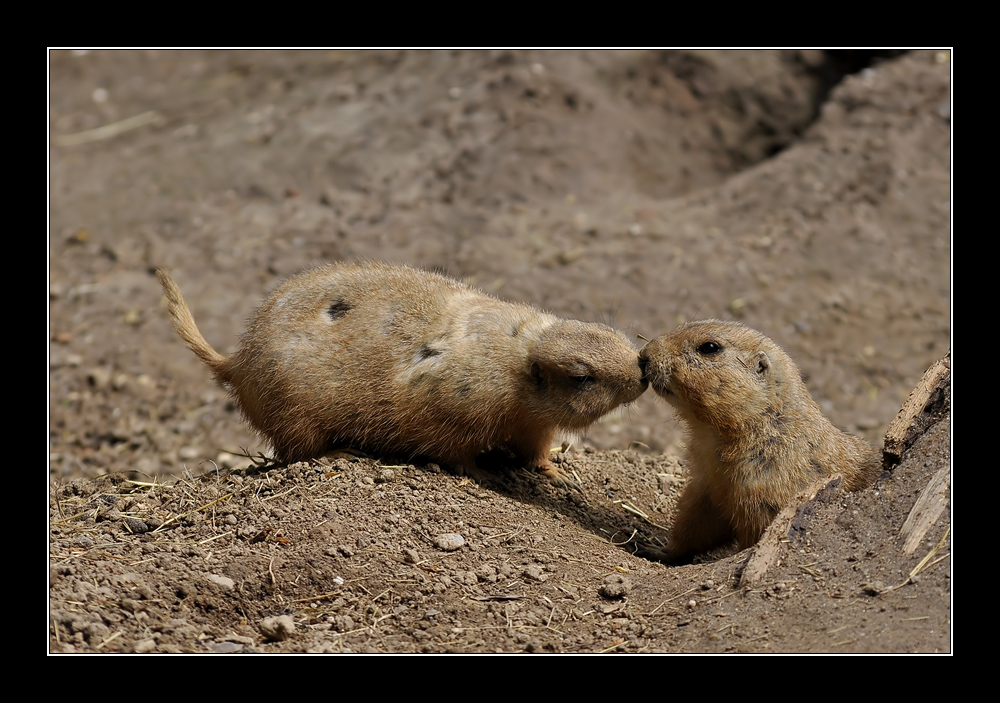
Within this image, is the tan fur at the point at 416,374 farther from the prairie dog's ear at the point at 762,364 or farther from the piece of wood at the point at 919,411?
the piece of wood at the point at 919,411

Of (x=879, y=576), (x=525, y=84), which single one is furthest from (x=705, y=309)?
(x=879, y=576)

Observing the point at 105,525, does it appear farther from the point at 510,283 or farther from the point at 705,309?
the point at 705,309

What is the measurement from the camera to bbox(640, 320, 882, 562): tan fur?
584cm

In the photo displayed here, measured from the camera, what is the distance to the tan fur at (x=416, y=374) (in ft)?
20.0

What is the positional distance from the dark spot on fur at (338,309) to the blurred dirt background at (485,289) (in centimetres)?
103

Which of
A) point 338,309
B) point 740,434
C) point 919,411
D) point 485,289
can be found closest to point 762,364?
point 740,434

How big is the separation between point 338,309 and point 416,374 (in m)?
0.72

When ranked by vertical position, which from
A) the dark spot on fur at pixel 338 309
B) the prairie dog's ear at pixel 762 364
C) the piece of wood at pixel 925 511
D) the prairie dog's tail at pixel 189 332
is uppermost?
the dark spot on fur at pixel 338 309

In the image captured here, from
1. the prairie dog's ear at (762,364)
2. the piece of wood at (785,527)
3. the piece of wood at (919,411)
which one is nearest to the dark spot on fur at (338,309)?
the prairie dog's ear at (762,364)

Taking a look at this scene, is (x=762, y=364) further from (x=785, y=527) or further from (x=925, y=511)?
(x=925, y=511)

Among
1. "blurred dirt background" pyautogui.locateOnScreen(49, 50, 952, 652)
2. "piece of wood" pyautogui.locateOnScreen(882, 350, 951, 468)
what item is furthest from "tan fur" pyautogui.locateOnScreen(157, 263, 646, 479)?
"piece of wood" pyautogui.locateOnScreen(882, 350, 951, 468)

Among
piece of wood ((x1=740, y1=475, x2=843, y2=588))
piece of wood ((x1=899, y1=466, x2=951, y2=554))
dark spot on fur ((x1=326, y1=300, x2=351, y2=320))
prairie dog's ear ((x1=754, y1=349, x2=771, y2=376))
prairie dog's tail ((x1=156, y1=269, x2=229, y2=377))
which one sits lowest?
piece of wood ((x1=740, y1=475, x2=843, y2=588))

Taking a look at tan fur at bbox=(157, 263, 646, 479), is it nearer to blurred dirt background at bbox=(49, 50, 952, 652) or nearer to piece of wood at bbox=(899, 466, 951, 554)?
blurred dirt background at bbox=(49, 50, 952, 652)

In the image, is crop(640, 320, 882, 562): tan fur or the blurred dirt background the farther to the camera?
crop(640, 320, 882, 562): tan fur
